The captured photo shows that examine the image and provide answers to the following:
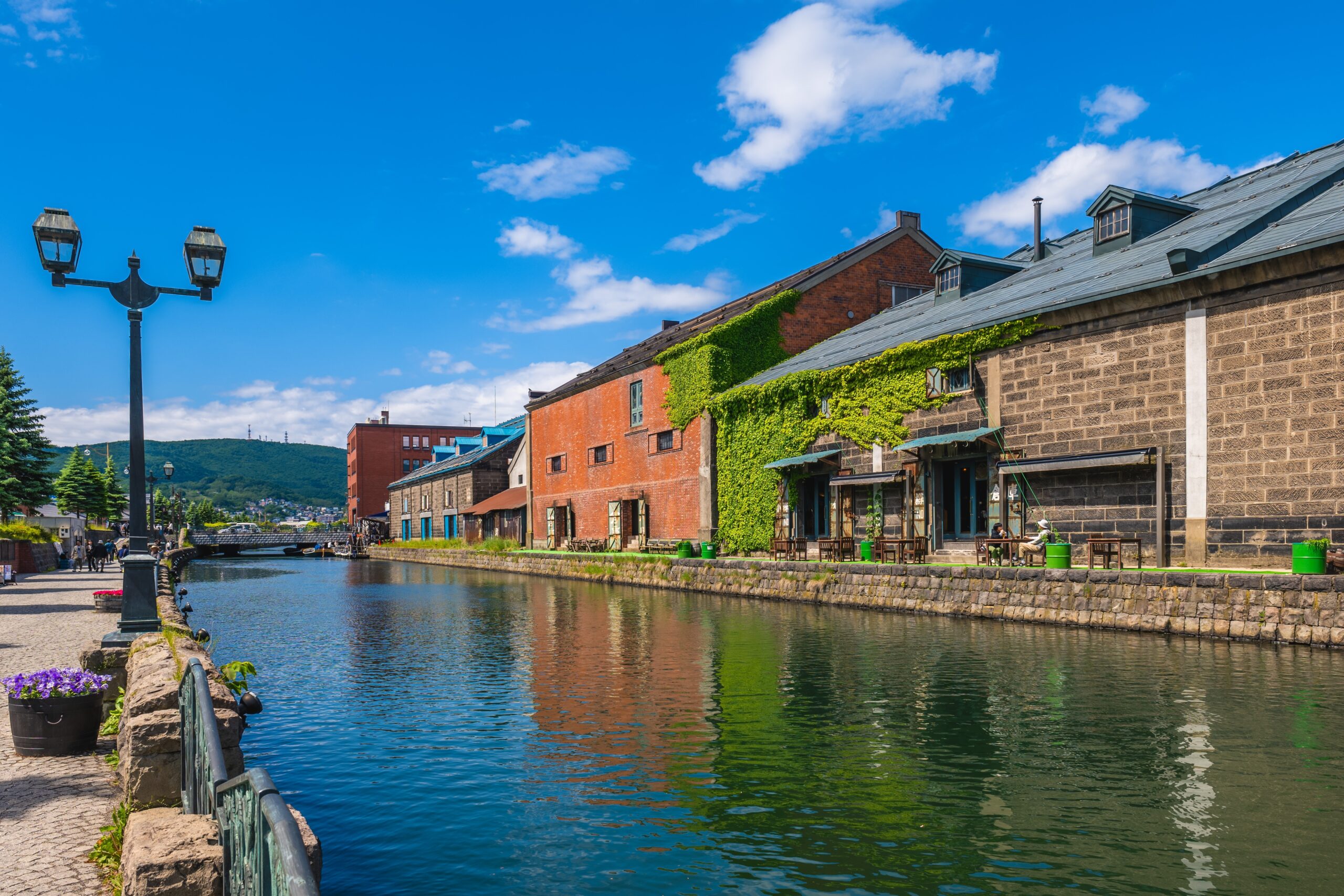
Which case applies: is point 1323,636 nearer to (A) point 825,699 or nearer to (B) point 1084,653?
(B) point 1084,653

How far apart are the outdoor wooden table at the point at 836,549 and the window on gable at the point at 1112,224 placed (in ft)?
34.2

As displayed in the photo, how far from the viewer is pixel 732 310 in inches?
1479

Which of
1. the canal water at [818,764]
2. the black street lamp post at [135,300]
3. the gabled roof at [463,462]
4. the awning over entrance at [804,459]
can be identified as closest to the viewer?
the canal water at [818,764]

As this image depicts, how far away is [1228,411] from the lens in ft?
54.3

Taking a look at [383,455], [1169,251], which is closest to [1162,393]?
[1169,251]

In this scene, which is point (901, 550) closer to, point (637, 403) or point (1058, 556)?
point (1058, 556)

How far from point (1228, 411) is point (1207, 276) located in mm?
2548

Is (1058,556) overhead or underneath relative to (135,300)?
underneath

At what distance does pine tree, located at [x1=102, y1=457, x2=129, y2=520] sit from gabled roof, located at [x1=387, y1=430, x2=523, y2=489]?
30.8m

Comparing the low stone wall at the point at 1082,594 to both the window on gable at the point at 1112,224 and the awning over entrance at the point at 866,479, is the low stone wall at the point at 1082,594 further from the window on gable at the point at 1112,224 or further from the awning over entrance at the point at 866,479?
the window on gable at the point at 1112,224

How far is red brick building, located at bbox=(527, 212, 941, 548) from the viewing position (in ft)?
113

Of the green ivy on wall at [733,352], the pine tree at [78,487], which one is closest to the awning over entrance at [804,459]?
the green ivy on wall at [733,352]

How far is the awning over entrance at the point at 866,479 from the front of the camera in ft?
79.9

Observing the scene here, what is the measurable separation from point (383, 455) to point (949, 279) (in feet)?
279
